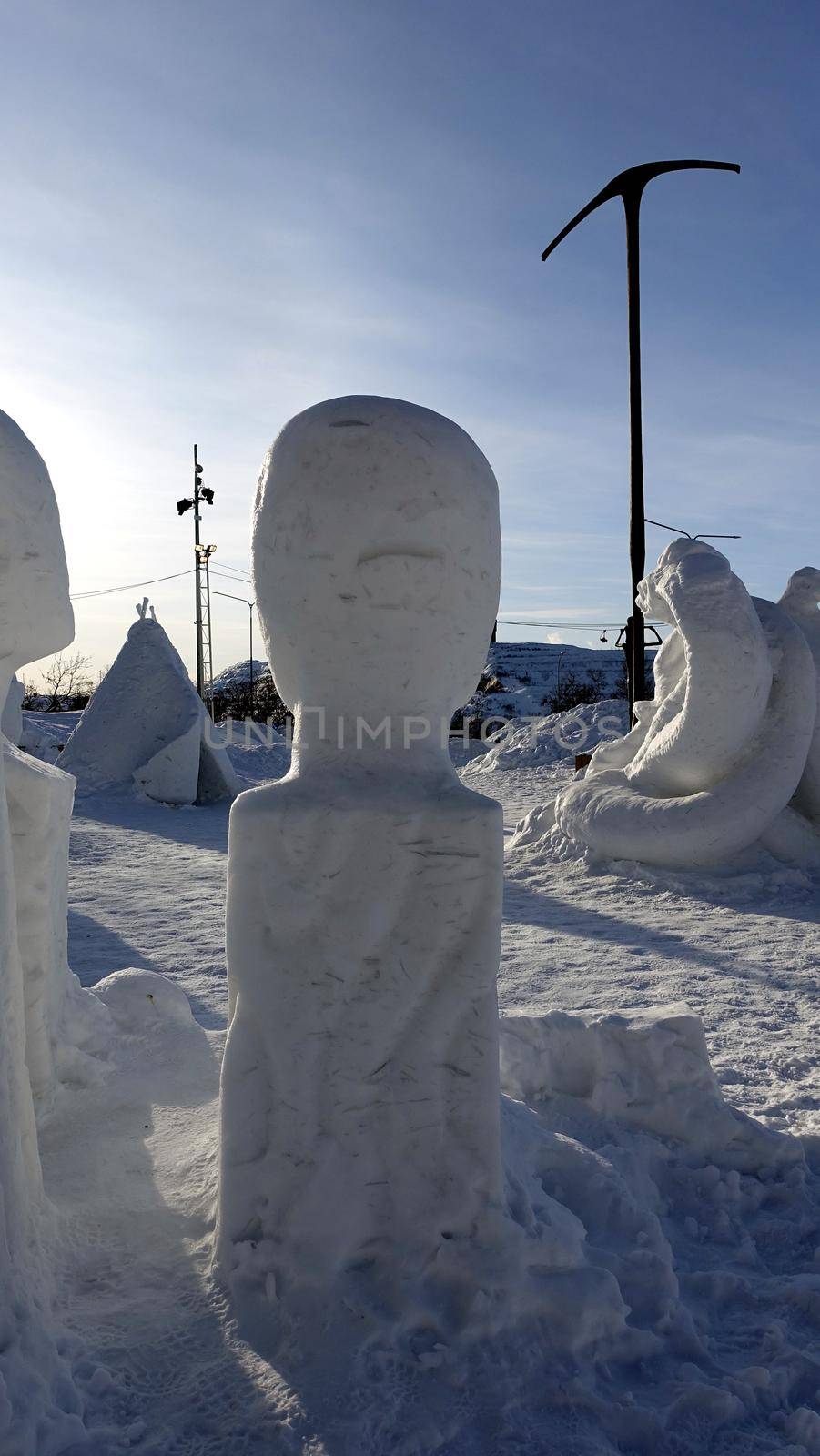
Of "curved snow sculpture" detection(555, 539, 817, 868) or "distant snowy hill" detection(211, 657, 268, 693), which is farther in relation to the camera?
"distant snowy hill" detection(211, 657, 268, 693)

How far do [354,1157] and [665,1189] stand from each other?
0.87 m

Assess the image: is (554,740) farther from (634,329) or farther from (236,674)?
(236,674)

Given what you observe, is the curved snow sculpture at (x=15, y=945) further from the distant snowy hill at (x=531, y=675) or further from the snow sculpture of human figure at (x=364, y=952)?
the distant snowy hill at (x=531, y=675)

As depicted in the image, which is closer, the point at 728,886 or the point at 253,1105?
the point at 253,1105

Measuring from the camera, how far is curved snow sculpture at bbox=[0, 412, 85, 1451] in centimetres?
136

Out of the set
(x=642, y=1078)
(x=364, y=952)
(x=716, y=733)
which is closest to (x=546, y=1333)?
(x=364, y=952)

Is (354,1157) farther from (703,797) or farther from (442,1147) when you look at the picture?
(703,797)

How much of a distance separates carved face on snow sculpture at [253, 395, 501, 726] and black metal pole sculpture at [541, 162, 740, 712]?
879 centimetres

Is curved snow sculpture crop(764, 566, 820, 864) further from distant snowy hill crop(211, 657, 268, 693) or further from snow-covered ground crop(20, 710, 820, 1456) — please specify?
distant snowy hill crop(211, 657, 268, 693)

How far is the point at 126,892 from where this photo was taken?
18.6 ft

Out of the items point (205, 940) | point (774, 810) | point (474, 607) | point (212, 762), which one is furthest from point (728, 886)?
point (212, 762)

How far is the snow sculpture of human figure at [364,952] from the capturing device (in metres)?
1.64

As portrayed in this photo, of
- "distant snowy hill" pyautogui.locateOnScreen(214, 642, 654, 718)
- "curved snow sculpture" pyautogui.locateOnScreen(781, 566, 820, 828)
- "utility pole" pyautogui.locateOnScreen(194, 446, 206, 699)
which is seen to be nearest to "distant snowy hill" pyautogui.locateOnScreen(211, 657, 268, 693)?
"distant snowy hill" pyautogui.locateOnScreen(214, 642, 654, 718)

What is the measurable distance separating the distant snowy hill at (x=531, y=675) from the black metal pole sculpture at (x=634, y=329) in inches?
309
